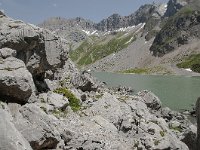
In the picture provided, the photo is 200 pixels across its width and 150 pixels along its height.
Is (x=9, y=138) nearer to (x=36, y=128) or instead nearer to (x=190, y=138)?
(x=36, y=128)

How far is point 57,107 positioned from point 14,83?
225 inches

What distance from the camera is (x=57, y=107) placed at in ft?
90.7

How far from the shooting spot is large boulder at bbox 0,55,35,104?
74.0ft

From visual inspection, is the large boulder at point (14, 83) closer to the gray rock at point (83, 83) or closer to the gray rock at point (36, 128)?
the gray rock at point (36, 128)

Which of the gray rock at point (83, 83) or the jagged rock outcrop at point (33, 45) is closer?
the jagged rock outcrop at point (33, 45)

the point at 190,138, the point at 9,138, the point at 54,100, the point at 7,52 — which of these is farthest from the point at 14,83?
the point at 190,138

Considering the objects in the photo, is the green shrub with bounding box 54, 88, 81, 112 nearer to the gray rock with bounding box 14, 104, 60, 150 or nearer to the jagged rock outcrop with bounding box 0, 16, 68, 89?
the jagged rock outcrop with bounding box 0, 16, 68, 89

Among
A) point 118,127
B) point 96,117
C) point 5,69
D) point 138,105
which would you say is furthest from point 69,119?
point 138,105

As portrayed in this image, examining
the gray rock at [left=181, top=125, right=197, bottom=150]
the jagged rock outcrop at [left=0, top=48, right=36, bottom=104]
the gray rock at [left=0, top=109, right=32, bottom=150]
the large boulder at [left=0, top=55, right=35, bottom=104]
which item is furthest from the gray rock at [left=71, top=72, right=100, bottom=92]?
the gray rock at [left=0, top=109, right=32, bottom=150]

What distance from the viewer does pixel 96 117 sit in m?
28.9

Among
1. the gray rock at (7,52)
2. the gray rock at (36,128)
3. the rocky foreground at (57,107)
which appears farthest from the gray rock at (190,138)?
the gray rock at (7,52)

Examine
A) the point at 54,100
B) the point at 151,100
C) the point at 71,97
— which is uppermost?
the point at 54,100

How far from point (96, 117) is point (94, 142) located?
4.37 metres

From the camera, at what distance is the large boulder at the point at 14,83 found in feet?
74.0
